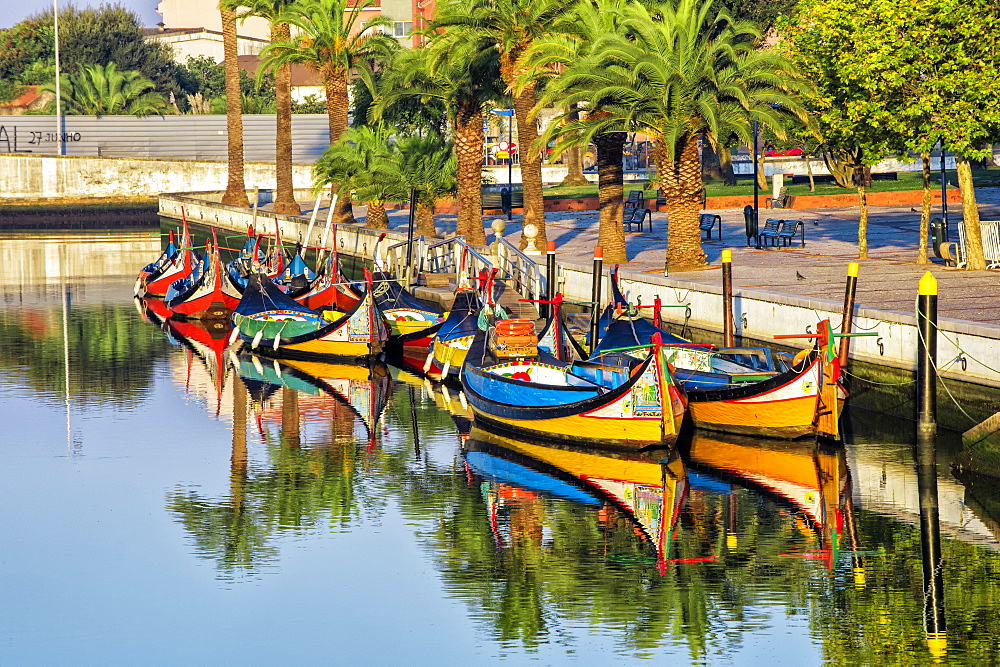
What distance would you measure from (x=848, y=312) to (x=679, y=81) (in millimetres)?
11023

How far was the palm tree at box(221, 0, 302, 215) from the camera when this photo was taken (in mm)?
65750

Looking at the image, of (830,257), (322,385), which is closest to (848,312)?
(322,385)

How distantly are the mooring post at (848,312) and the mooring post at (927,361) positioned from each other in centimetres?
182

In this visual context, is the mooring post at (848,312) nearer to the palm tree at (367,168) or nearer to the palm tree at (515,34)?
the palm tree at (515,34)

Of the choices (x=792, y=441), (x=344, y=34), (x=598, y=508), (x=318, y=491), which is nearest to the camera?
(x=598, y=508)

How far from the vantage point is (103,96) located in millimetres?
96688

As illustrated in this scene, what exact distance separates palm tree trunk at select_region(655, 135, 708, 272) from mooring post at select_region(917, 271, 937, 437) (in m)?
13.7

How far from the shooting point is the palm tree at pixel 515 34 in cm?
4038

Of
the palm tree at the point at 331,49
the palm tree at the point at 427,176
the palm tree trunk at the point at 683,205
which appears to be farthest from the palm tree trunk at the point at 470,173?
the palm tree at the point at 331,49

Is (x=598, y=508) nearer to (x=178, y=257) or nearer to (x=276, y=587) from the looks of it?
(x=276, y=587)

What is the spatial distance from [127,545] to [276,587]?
3.22m

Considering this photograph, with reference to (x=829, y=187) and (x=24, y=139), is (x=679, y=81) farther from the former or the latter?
(x=24, y=139)

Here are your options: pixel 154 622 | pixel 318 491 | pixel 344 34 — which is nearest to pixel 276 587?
pixel 154 622

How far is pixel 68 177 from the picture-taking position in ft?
299
